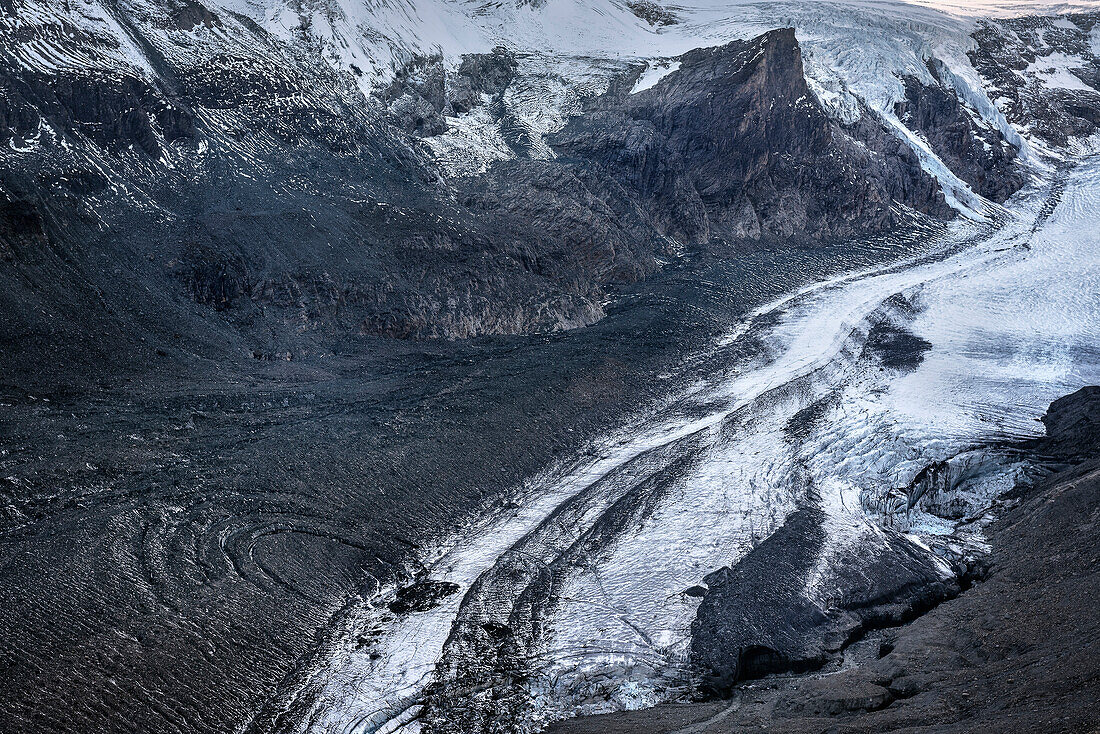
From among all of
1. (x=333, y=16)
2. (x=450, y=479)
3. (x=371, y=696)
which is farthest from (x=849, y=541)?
(x=333, y=16)

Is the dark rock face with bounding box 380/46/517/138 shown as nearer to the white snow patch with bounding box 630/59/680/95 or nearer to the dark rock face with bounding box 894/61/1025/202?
the white snow patch with bounding box 630/59/680/95

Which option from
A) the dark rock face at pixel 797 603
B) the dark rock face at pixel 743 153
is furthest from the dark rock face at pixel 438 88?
the dark rock face at pixel 797 603

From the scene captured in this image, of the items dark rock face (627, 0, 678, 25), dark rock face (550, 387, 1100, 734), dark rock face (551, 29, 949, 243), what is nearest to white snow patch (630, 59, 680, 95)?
dark rock face (551, 29, 949, 243)

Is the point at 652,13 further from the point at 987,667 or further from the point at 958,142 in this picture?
the point at 987,667

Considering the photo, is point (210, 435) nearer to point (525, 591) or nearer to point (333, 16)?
point (525, 591)

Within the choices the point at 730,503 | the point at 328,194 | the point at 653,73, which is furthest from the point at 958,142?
the point at 730,503

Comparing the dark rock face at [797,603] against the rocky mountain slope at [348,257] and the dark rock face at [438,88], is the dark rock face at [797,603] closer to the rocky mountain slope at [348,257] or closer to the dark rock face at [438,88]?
the rocky mountain slope at [348,257]

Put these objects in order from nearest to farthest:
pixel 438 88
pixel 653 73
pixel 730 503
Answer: pixel 730 503 → pixel 438 88 → pixel 653 73

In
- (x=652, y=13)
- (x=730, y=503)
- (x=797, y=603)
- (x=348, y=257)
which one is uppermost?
(x=652, y=13)
